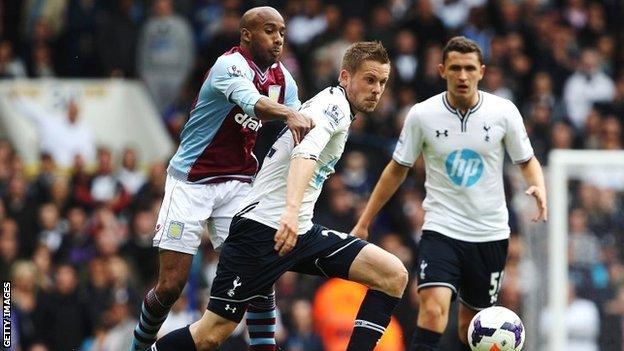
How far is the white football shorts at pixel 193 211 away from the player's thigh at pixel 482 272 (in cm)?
178

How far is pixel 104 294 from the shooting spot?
1617 cm

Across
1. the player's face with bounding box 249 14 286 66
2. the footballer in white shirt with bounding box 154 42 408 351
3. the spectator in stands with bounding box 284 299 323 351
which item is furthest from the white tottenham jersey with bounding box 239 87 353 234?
the spectator in stands with bounding box 284 299 323 351

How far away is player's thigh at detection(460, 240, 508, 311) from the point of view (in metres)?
11.3

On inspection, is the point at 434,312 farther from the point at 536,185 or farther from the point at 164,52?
the point at 164,52

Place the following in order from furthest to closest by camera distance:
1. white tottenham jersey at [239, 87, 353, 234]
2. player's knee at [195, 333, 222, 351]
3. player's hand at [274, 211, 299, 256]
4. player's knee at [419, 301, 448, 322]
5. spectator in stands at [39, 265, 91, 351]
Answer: spectator in stands at [39, 265, 91, 351]
player's knee at [419, 301, 448, 322]
player's knee at [195, 333, 222, 351]
white tottenham jersey at [239, 87, 353, 234]
player's hand at [274, 211, 299, 256]

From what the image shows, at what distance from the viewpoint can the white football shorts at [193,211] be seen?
1070 cm

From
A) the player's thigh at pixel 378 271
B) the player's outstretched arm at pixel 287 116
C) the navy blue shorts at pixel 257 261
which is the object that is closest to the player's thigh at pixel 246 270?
the navy blue shorts at pixel 257 261

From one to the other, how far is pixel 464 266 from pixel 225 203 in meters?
1.87

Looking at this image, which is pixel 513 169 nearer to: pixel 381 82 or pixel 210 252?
pixel 210 252

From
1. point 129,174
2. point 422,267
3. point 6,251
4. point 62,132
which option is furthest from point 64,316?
point 422,267

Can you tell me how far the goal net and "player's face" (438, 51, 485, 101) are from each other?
13.5 ft

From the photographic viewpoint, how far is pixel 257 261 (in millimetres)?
10039

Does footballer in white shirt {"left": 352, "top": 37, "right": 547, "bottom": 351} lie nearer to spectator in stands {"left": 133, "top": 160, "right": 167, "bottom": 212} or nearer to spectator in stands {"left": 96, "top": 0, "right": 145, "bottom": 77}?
spectator in stands {"left": 133, "top": 160, "right": 167, "bottom": 212}

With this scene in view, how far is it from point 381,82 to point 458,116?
4.33 feet
